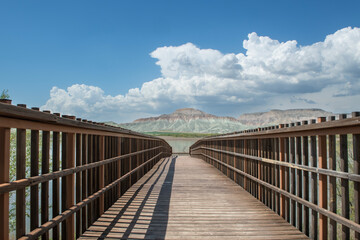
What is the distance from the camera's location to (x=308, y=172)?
4262 millimetres

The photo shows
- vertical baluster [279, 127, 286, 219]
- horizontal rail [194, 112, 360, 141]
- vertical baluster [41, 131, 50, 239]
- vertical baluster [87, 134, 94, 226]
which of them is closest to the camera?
horizontal rail [194, 112, 360, 141]

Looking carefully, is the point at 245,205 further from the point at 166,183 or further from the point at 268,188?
the point at 166,183

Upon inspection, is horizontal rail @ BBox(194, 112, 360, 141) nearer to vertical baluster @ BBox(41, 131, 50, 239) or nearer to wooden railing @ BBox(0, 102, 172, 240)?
wooden railing @ BBox(0, 102, 172, 240)

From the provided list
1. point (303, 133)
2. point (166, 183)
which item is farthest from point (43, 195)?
point (166, 183)

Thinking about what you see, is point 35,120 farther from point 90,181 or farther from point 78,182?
point 90,181

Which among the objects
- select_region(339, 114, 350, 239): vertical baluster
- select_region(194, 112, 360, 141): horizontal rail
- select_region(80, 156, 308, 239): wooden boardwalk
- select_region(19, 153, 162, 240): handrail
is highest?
select_region(194, 112, 360, 141): horizontal rail

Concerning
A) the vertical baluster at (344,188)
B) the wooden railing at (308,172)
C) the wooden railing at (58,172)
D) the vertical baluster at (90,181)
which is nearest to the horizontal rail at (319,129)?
the wooden railing at (308,172)

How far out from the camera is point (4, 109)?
2170mm

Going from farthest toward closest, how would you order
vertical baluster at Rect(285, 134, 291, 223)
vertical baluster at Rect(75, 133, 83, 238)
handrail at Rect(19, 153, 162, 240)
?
vertical baluster at Rect(285, 134, 291, 223) → vertical baluster at Rect(75, 133, 83, 238) → handrail at Rect(19, 153, 162, 240)

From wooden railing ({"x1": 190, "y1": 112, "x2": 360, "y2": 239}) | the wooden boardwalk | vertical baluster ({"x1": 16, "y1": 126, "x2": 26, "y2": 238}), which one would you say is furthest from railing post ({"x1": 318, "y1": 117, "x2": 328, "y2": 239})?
vertical baluster ({"x1": 16, "y1": 126, "x2": 26, "y2": 238})

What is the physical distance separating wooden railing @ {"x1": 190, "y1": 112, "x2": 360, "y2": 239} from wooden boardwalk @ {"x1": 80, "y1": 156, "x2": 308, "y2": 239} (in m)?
0.28

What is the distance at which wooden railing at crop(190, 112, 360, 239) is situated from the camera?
10.3 ft

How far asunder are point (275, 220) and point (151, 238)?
80.9 inches

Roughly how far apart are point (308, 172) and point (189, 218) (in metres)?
1.94
